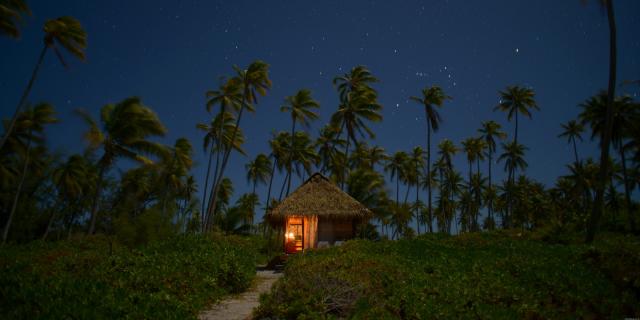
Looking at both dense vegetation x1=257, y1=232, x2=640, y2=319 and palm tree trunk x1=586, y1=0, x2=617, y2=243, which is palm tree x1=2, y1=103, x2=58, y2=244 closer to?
dense vegetation x1=257, y1=232, x2=640, y2=319

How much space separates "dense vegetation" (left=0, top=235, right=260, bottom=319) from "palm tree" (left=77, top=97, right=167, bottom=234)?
10.6 m

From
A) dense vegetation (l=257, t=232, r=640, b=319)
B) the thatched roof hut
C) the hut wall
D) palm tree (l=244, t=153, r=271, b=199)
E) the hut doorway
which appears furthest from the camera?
palm tree (l=244, t=153, r=271, b=199)

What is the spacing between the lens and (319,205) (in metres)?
20.5

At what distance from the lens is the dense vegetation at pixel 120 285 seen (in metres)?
4.83

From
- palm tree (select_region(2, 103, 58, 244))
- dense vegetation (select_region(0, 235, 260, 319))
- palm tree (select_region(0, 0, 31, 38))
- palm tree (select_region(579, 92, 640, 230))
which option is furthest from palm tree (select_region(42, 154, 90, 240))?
palm tree (select_region(579, 92, 640, 230))

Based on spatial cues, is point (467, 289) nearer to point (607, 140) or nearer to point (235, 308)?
point (235, 308)

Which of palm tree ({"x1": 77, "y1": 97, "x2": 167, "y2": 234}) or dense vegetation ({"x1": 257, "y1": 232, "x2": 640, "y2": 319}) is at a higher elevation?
palm tree ({"x1": 77, "y1": 97, "x2": 167, "y2": 234})

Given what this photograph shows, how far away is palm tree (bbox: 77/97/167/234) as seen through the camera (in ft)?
65.5

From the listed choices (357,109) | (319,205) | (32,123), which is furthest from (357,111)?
(32,123)

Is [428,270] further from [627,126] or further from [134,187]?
[134,187]

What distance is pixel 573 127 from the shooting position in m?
41.6

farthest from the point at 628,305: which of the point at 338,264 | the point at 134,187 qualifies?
the point at 134,187

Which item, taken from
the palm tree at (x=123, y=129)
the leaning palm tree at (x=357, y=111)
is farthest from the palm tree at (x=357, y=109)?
the palm tree at (x=123, y=129)

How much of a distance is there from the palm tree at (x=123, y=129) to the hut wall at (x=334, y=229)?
10243 mm
